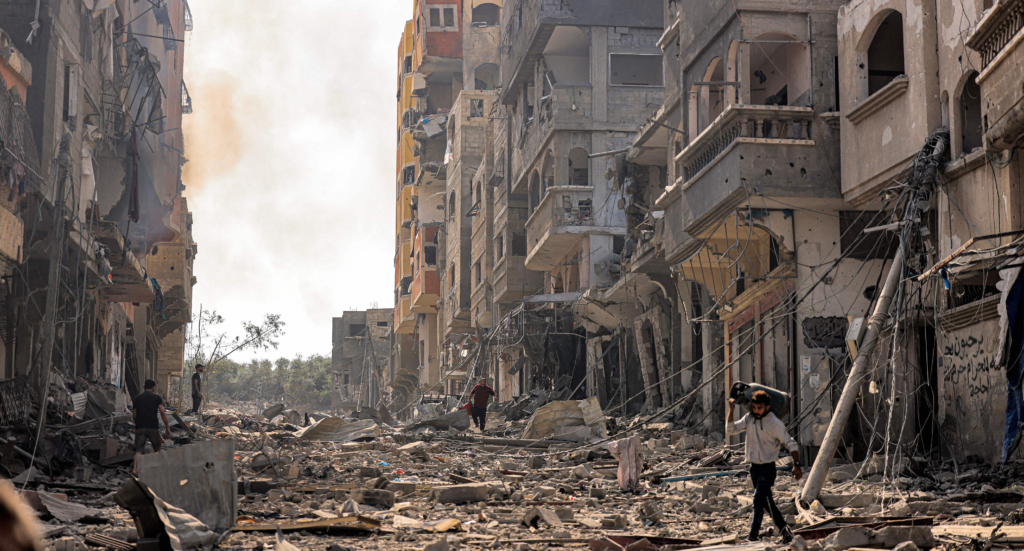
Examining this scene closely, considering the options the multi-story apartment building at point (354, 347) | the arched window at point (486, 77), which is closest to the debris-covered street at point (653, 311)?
the arched window at point (486, 77)

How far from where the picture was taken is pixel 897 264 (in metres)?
12.7

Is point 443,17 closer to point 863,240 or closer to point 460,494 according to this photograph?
point 863,240

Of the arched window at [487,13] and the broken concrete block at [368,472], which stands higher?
the arched window at [487,13]

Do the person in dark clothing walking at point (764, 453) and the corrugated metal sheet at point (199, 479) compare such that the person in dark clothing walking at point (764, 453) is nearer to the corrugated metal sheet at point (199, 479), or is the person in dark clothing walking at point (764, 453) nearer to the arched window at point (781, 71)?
the corrugated metal sheet at point (199, 479)

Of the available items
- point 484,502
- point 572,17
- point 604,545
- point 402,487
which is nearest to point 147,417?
point 402,487

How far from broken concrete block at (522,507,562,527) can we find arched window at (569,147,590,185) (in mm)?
23051

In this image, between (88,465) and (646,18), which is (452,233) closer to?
(646,18)

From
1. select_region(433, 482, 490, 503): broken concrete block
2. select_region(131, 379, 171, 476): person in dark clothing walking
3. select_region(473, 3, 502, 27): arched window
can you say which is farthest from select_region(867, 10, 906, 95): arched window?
select_region(473, 3, 502, 27): arched window

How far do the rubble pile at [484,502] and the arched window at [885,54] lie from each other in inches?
235

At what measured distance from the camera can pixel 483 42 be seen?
176 ft

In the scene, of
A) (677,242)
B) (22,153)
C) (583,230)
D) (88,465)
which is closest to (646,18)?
(583,230)

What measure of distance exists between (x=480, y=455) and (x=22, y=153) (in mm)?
9709

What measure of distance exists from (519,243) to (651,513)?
29110mm

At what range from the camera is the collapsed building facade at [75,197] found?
57.3 feet
